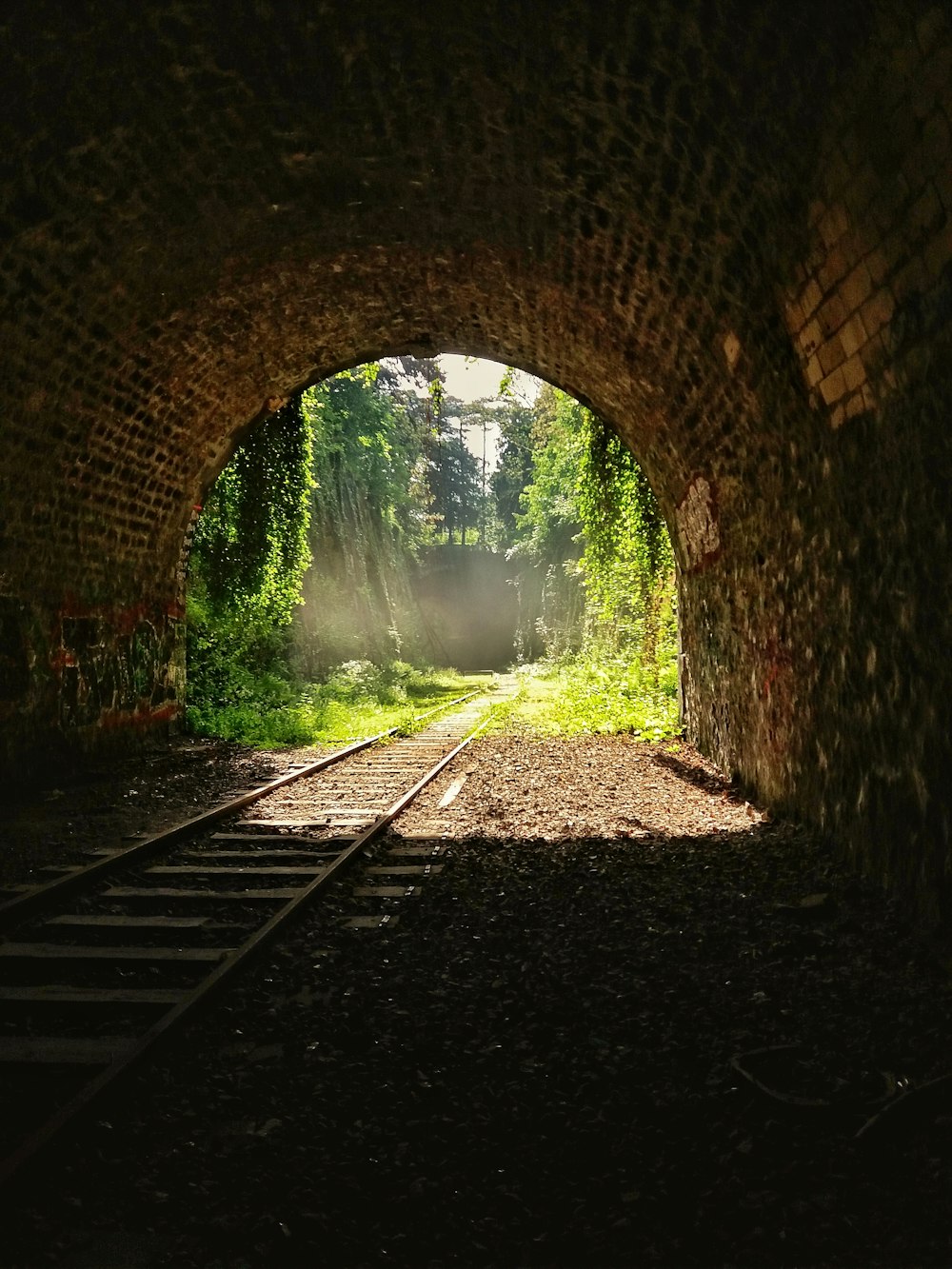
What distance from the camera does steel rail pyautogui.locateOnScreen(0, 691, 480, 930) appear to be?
5.19m

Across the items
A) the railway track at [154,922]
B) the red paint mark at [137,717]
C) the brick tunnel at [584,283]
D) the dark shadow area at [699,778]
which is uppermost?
the brick tunnel at [584,283]

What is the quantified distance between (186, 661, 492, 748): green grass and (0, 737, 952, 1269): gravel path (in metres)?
8.61

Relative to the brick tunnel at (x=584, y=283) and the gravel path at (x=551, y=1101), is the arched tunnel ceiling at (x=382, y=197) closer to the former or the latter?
the brick tunnel at (x=584, y=283)

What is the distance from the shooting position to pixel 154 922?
5.05 metres

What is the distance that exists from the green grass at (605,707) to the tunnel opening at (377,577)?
0.18ft

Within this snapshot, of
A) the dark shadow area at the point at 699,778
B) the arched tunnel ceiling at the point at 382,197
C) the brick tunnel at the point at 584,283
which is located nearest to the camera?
the brick tunnel at the point at 584,283

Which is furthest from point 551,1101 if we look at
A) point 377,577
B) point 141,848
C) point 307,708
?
point 377,577

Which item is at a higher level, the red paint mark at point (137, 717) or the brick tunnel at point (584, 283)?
the brick tunnel at point (584, 283)

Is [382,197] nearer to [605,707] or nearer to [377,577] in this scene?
[605,707]

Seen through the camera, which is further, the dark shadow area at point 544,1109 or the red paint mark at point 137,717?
the red paint mark at point 137,717

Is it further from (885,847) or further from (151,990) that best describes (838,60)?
(151,990)

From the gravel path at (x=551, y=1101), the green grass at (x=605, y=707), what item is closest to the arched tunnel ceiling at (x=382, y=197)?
the gravel path at (x=551, y=1101)

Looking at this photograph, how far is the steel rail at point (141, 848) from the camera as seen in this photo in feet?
17.0

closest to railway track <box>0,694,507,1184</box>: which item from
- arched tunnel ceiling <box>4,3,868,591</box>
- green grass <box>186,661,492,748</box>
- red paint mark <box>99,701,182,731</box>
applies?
red paint mark <box>99,701,182,731</box>
